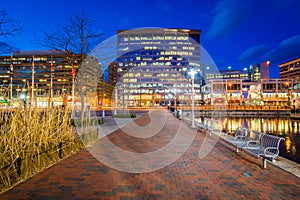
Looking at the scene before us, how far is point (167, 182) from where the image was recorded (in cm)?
452

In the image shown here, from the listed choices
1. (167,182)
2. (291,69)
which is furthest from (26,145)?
(291,69)

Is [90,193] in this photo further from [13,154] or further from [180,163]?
[180,163]

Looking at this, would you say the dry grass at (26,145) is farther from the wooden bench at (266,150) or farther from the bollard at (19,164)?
the wooden bench at (266,150)

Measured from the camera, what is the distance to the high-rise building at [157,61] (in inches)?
3971

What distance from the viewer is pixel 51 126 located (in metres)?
6.12

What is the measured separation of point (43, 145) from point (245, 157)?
6.12 metres

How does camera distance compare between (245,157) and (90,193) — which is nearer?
(90,193)

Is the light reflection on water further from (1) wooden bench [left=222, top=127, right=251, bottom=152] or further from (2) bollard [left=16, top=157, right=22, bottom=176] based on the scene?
(2) bollard [left=16, top=157, right=22, bottom=176]

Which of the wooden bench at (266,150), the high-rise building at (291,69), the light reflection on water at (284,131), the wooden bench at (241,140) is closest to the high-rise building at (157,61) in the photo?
the high-rise building at (291,69)

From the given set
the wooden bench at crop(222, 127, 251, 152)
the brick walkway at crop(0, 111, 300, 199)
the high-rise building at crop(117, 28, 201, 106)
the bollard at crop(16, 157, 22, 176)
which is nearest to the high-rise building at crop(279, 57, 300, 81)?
the high-rise building at crop(117, 28, 201, 106)

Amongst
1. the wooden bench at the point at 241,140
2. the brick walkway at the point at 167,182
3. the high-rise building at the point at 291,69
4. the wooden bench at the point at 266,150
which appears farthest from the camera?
the high-rise building at the point at 291,69

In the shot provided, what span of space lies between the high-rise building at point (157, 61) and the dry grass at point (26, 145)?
87.7 meters

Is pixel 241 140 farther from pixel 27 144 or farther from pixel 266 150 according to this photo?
pixel 27 144

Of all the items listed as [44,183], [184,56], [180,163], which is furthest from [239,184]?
[184,56]
